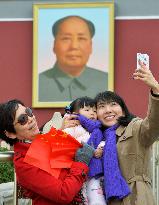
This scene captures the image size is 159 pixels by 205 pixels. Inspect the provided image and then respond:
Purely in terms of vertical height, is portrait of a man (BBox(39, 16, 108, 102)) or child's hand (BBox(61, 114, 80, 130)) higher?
portrait of a man (BBox(39, 16, 108, 102))

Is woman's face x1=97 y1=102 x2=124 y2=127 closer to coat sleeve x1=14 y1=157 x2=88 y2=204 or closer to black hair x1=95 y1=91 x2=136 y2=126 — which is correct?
black hair x1=95 y1=91 x2=136 y2=126

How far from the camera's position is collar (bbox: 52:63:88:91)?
9.80 metres

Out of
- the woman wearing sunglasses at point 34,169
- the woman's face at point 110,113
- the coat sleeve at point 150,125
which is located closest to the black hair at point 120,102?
the woman's face at point 110,113

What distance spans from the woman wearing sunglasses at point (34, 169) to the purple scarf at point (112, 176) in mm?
80

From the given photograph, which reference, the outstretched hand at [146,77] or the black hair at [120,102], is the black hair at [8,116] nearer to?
the black hair at [120,102]

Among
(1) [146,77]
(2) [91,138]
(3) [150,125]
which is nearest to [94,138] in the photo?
(2) [91,138]

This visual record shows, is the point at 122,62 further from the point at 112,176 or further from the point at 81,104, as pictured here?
the point at 112,176

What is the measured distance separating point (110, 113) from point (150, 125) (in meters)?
0.29

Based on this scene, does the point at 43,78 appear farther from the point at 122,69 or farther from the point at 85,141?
the point at 85,141

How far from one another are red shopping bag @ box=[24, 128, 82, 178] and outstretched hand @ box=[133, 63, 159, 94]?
0.43 m

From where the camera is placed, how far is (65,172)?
2348 mm

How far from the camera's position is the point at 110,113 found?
2547mm

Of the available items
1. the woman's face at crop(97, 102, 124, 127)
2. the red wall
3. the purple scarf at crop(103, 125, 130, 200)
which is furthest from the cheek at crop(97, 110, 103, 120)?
the red wall

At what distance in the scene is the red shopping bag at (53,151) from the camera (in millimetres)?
2338
